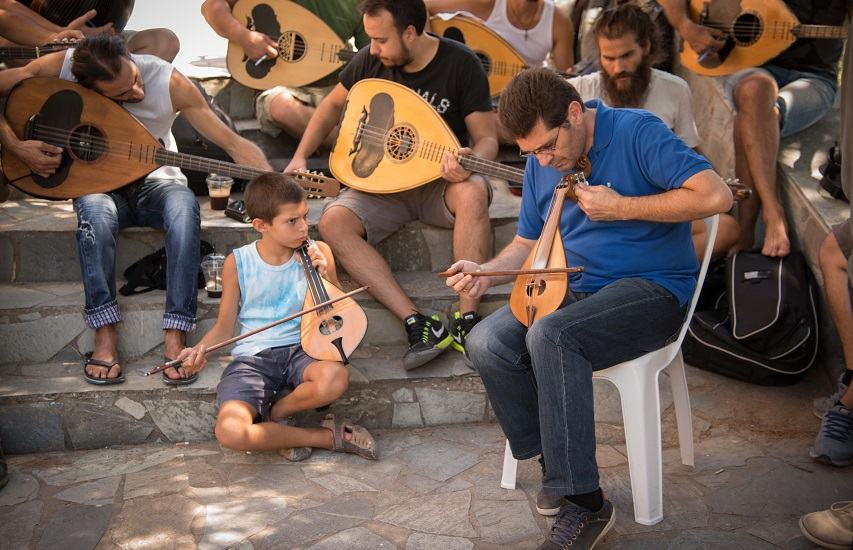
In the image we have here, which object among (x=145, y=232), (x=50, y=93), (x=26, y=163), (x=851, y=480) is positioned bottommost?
(x=851, y=480)

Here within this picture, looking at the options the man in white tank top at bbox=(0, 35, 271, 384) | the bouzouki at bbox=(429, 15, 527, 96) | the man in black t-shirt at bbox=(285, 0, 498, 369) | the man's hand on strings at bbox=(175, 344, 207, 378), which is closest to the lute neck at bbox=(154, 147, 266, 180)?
the man in white tank top at bbox=(0, 35, 271, 384)

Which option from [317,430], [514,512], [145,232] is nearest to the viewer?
[514,512]

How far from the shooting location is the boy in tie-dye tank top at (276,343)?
3502 mm

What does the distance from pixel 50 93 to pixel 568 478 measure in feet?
8.47

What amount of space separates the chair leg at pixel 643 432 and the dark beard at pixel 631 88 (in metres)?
1.54

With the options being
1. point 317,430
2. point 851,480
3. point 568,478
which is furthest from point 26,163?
point 851,480

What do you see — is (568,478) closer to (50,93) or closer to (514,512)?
(514,512)

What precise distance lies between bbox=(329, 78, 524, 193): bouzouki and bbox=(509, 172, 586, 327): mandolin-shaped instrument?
100 centimetres

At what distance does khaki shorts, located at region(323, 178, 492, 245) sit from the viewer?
415cm

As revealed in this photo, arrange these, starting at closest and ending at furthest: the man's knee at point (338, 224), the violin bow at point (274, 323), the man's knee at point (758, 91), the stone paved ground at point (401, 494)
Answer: the stone paved ground at point (401, 494), the violin bow at point (274, 323), the man's knee at point (338, 224), the man's knee at point (758, 91)

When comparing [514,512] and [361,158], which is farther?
[361,158]

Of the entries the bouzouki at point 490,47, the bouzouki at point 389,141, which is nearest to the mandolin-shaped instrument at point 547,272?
the bouzouki at point 389,141

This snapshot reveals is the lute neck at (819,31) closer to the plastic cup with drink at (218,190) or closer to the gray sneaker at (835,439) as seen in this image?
the gray sneaker at (835,439)

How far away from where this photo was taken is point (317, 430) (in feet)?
11.8
